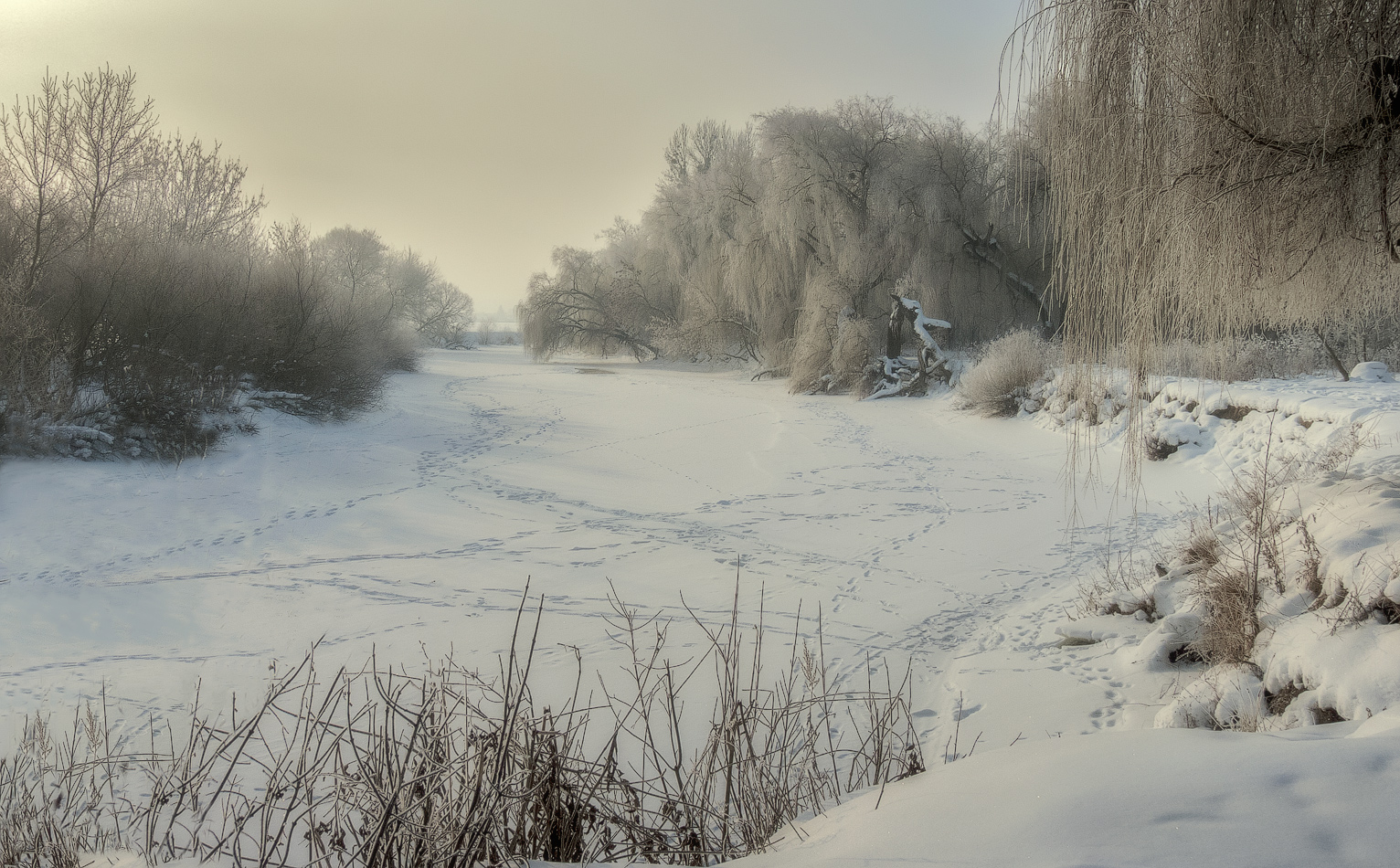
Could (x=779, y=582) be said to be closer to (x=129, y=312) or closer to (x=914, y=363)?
(x=129, y=312)

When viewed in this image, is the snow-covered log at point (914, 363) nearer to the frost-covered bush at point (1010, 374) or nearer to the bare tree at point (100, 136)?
the frost-covered bush at point (1010, 374)

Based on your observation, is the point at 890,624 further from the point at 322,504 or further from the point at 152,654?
the point at 322,504

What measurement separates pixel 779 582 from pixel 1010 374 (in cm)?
896

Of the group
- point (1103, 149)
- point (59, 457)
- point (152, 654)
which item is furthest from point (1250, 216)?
point (59, 457)

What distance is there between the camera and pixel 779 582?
5.72 m

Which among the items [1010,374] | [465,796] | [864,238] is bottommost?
[465,796]

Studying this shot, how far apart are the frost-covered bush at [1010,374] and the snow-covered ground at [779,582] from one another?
861mm

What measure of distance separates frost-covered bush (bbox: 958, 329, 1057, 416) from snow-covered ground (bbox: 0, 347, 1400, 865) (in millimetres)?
861

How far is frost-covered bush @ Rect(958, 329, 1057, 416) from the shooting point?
13055 millimetres

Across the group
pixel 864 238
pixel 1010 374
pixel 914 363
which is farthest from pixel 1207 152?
pixel 864 238

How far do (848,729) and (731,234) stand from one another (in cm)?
1963

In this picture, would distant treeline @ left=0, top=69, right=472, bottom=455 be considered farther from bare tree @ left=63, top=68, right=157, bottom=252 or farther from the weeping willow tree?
the weeping willow tree

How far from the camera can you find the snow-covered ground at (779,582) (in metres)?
1.39

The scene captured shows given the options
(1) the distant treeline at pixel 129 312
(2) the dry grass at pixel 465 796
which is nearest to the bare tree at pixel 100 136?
(1) the distant treeline at pixel 129 312
